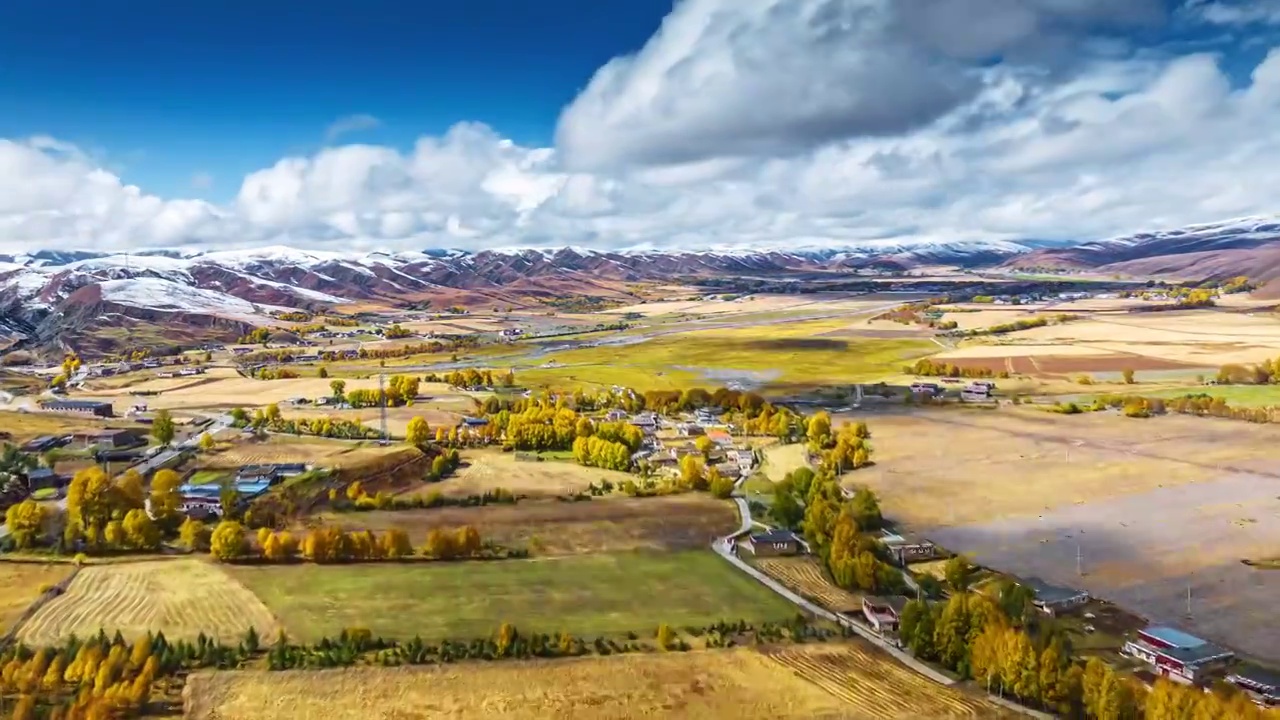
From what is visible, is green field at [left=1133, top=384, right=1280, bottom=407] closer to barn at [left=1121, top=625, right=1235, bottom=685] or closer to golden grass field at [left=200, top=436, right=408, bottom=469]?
barn at [left=1121, top=625, right=1235, bottom=685]

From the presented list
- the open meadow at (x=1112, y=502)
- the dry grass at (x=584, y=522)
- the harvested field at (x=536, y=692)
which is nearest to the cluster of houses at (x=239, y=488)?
the dry grass at (x=584, y=522)

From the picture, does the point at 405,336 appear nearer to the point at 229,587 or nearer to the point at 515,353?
the point at 515,353

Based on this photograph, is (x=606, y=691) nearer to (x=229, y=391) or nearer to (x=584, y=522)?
(x=584, y=522)

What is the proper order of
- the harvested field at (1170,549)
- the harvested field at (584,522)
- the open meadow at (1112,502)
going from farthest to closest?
the harvested field at (584,522) → the open meadow at (1112,502) → the harvested field at (1170,549)

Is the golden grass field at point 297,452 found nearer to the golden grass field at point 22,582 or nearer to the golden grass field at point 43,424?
the golden grass field at point 43,424

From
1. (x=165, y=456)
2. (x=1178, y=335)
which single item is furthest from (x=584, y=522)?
(x=1178, y=335)

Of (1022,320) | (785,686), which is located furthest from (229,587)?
(1022,320)

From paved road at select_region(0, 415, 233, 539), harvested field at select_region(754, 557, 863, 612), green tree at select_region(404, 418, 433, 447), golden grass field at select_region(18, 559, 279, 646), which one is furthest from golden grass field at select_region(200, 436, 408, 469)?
harvested field at select_region(754, 557, 863, 612)
